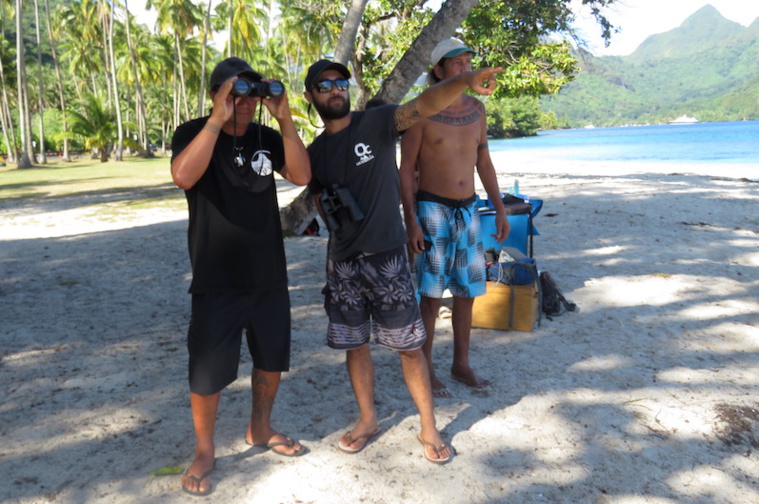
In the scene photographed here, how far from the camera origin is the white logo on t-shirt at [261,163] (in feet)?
9.23

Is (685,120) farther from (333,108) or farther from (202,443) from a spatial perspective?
(202,443)

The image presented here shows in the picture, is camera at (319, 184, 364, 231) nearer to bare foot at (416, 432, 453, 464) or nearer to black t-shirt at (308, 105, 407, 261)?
black t-shirt at (308, 105, 407, 261)

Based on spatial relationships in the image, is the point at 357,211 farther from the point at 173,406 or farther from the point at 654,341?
the point at 654,341

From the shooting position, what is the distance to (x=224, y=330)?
112 inches

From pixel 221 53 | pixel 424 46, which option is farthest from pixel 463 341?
pixel 221 53

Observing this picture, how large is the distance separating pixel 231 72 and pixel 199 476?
1867 millimetres

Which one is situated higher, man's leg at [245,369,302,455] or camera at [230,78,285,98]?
camera at [230,78,285,98]

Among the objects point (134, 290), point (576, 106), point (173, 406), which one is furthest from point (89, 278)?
point (576, 106)

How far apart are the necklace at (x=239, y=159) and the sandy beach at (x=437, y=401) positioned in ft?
4.93

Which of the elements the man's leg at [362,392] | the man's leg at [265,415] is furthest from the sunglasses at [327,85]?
the man's leg at [265,415]

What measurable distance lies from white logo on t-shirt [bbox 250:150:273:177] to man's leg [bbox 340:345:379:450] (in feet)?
3.46

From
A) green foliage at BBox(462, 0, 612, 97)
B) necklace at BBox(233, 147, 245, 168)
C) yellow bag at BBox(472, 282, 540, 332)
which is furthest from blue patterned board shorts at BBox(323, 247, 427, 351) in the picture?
green foliage at BBox(462, 0, 612, 97)

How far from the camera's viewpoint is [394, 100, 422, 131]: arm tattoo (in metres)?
2.87

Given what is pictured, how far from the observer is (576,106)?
198500 millimetres
